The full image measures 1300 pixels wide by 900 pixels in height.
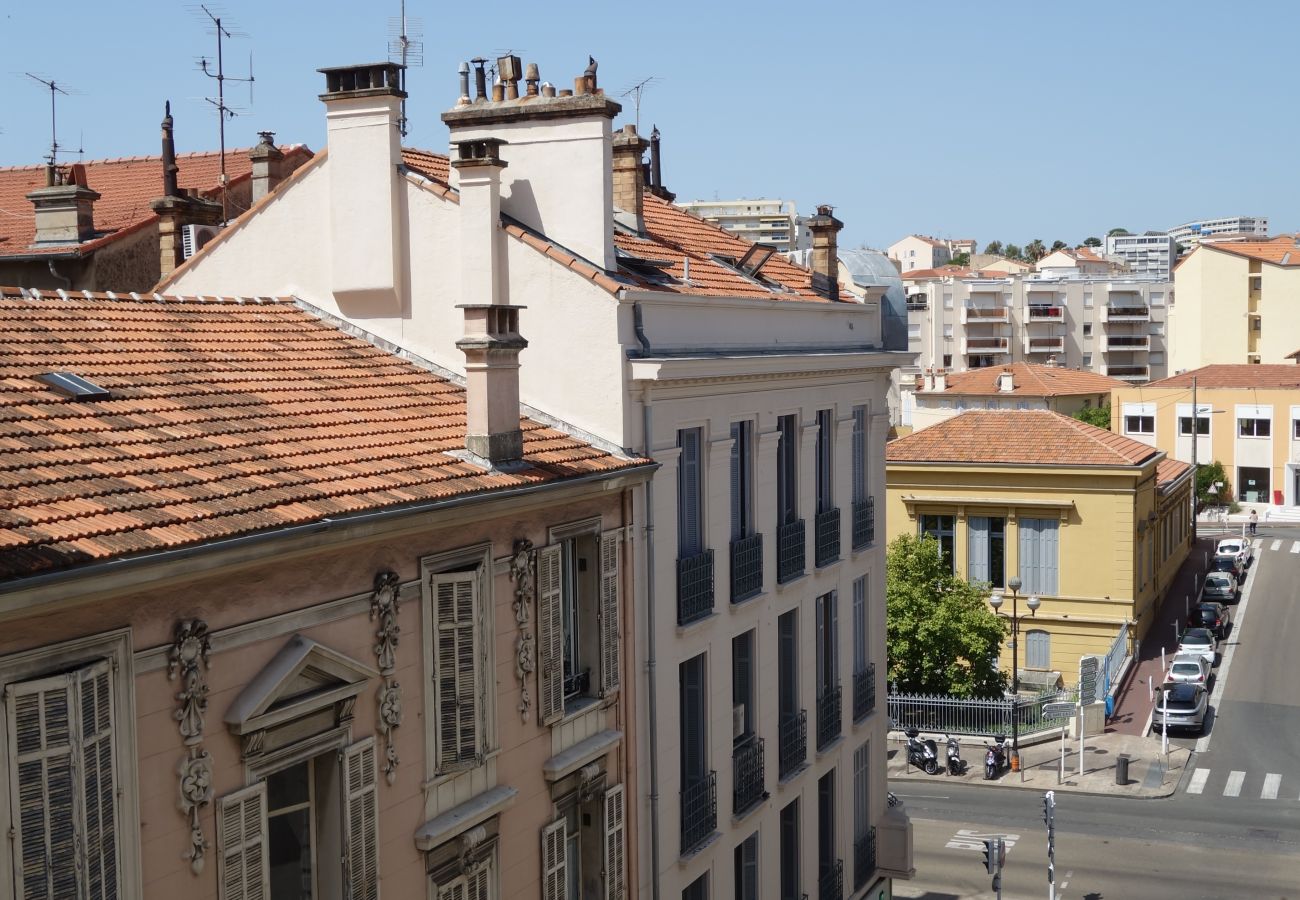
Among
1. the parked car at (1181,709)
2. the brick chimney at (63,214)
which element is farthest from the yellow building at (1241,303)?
the brick chimney at (63,214)

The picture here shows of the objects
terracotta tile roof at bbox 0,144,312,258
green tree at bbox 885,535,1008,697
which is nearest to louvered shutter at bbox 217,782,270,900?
terracotta tile roof at bbox 0,144,312,258

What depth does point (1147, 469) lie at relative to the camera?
167ft

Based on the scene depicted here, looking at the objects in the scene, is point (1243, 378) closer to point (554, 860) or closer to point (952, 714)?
point (952, 714)

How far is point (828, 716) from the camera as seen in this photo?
68.8 feet

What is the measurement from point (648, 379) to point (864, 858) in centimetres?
1069

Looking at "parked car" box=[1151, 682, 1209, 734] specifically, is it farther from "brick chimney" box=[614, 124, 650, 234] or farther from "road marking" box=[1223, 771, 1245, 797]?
"brick chimney" box=[614, 124, 650, 234]

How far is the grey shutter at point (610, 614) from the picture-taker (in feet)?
49.3

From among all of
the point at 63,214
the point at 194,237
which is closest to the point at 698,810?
the point at 194,237

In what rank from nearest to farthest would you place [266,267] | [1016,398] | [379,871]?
[379,871], [266,267], [1016,398]

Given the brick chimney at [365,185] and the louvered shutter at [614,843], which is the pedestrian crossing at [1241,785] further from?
the brick chimney at [365,185]

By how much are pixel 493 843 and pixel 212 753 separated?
12.4 feet

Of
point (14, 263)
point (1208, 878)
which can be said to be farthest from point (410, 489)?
point (1208, 878)

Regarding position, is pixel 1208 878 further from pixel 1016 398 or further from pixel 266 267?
pixel 1016 398

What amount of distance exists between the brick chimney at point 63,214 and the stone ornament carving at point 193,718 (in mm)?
16616
